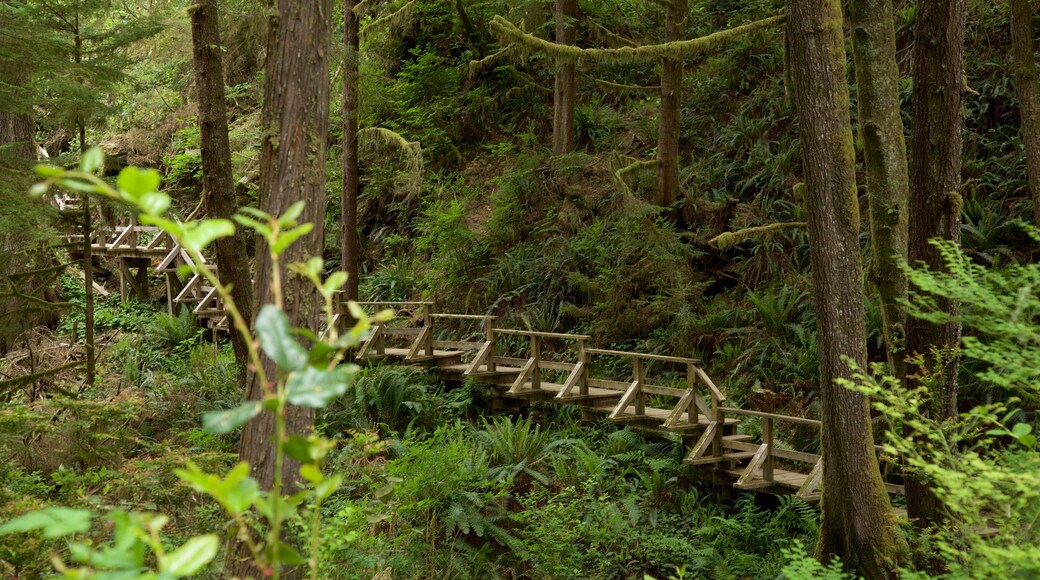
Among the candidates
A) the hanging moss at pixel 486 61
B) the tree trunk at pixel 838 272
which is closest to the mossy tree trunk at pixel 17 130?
the hanging moss at pixel 486 61

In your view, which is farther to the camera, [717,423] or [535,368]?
[535,368]

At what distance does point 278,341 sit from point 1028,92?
11.1m

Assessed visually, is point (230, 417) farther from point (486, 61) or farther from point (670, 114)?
point (486, 61)

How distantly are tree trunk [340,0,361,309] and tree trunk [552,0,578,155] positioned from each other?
12.4ft

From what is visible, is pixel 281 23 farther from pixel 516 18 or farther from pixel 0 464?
pixel 516 18

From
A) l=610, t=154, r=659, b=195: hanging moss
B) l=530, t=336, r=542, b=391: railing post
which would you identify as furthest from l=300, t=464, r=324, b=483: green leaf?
l=610, t=154, r=659, b=195: hanging moss

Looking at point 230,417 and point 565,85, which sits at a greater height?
point 565,85

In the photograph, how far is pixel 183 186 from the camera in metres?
22.9

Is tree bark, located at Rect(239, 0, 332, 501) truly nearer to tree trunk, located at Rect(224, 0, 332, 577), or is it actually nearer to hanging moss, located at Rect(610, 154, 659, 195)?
tree trunk, located at Rect(224, 0, 332, 577)

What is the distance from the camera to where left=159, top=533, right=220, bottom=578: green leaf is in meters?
1.03

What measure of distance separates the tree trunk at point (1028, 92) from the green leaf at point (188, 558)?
10.8 m

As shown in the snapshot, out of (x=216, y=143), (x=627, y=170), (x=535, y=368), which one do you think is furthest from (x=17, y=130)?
(x=627, y=170)

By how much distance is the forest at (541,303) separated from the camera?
3408mm

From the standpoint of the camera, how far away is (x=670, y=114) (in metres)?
13.8
